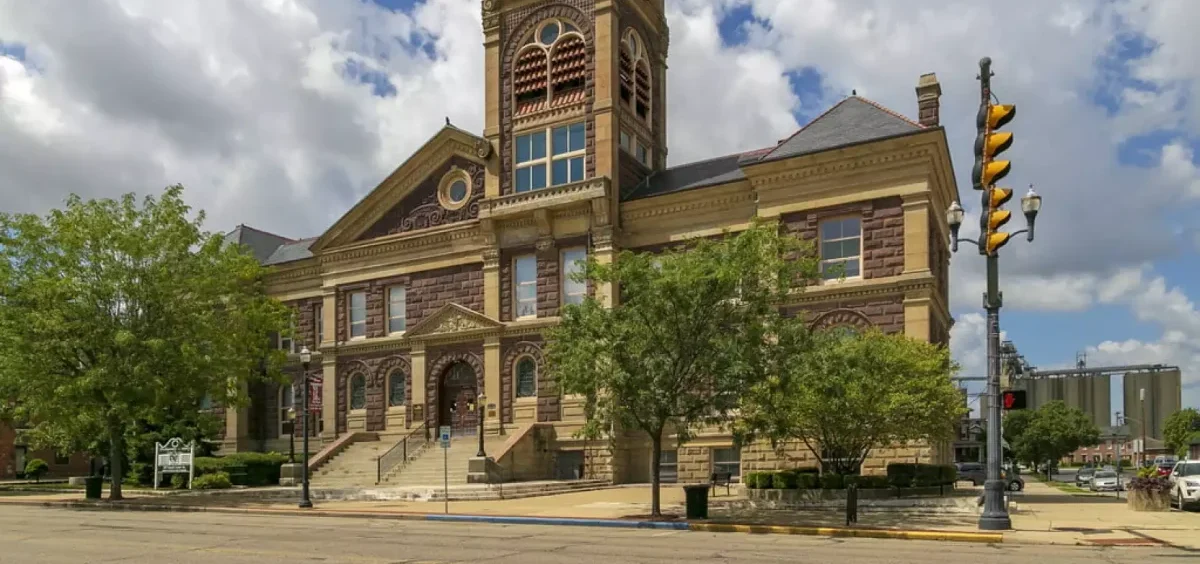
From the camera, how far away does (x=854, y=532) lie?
20.5m

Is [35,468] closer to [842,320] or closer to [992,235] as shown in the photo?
[842,320]

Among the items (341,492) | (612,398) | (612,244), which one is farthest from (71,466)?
(612,398)

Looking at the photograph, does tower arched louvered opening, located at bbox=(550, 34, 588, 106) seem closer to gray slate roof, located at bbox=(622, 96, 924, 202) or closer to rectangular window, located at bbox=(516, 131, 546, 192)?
rectangular window, located at bbox=(516, 131, 546, 192)

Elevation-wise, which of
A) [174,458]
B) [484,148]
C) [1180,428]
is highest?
[484,148]

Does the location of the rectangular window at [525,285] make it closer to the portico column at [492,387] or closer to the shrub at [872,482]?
the portico column at [492,387]

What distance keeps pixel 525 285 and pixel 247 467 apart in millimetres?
14515

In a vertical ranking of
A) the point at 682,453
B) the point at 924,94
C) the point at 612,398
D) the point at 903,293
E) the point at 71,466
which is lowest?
the point at 71,466

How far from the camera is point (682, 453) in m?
36.8

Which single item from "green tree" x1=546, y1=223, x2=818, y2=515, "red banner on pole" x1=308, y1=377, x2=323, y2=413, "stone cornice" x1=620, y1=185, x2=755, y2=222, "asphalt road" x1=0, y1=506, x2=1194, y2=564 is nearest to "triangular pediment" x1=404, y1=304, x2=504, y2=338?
"red banner on pole" x1=308, y1=377, x2=323, y2=413

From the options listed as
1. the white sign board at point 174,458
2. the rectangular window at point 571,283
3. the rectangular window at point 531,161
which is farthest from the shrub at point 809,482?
the white sign board at point 174,458

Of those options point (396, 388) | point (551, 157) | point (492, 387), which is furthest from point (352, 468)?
A: point (551, 157)

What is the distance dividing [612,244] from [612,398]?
14.0 meters

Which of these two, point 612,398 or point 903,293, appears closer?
point 612,398

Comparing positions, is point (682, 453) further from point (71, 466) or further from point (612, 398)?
point (71, 466)
